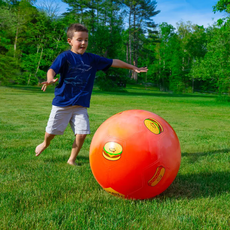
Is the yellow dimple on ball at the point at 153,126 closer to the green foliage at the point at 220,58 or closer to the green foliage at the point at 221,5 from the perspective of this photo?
the green foliage at the point at 220,58

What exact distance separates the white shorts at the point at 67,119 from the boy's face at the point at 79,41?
937 millimetres

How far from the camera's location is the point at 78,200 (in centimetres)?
331

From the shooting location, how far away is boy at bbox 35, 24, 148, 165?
4.53 meters

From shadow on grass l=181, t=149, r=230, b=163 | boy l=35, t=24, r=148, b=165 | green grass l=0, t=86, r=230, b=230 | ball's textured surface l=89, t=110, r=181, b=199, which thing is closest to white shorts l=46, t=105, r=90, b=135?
boy l=35, t=24, r=148, b=165

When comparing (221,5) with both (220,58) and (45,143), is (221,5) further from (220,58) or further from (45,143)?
(45,143)

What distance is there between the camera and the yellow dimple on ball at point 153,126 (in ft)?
11.0

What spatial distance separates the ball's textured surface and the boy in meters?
1.32

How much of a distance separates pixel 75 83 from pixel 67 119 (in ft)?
2.05

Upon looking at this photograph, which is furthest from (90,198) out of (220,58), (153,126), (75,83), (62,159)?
(220,58)

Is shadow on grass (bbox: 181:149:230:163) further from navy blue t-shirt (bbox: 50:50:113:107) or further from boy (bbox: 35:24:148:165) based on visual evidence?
navy blue t-shirt (bbox: 50:50:113:107)

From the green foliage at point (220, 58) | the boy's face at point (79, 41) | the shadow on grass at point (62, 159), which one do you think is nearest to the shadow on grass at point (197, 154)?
the shadow on grass at point (62, 159)

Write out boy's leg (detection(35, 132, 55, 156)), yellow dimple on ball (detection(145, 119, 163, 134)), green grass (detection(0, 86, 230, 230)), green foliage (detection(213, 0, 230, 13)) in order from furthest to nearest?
1. green foliage (detection(213, 0, 230, 13))
2. boy's leg (detection(35, 132, 55, 156))
3. yellow dimple on ball (detection(145, 119, 163, 134))
4. green grass (detection(0, 86, 230, 230))

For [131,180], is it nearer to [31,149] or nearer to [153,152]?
[153,152]

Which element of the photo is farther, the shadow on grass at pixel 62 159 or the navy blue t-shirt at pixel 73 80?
the shadow on grass at pixel 62 159
